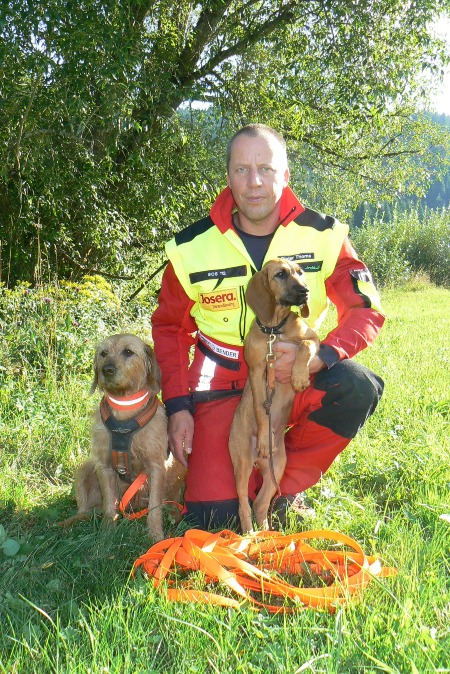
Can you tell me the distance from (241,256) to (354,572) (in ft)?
6.02

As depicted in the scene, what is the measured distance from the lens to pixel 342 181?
12.4 metres

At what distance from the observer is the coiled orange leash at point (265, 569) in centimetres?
226

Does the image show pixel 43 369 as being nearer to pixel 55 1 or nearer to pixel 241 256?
pixel 241 256

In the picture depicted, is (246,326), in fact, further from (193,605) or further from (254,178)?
(193,605)

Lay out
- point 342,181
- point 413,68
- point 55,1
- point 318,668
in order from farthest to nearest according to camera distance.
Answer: point 342,181 → point 413,68 → point 55,1 → point 318,668

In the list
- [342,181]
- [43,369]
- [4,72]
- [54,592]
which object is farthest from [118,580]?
[342,181]

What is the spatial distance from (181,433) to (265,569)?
109 cm

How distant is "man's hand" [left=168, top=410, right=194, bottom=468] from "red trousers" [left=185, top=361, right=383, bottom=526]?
0.47ft

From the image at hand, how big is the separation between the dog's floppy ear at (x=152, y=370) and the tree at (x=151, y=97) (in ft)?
9.29

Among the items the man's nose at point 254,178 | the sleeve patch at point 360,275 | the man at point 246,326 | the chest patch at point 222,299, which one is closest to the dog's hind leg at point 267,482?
the man at point 246,326

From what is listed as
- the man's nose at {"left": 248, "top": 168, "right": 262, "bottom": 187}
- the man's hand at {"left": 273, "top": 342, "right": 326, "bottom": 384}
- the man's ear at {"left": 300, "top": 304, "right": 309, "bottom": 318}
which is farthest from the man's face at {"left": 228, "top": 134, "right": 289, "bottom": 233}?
the man's hand at {"left": 273, "top": 342, "right": 326, "bottom": 384}

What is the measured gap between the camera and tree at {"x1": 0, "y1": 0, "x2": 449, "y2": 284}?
5.36 metres

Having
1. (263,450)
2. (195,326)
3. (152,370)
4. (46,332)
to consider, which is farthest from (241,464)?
(46,332)

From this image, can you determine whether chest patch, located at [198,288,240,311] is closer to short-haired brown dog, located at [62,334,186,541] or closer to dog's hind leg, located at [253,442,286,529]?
short-haired brown dog, located at [62,334,186,541]
